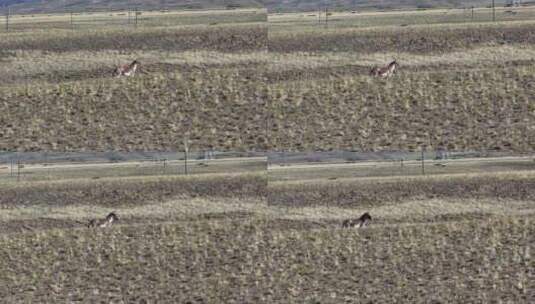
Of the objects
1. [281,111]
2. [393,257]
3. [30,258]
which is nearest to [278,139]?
[281,111]

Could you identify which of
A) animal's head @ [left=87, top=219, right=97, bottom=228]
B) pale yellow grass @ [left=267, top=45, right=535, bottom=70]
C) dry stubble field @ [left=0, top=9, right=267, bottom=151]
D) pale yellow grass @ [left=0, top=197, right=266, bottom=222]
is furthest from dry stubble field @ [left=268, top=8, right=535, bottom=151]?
animal's head @ [left=87, top=219, right=97, bottom=228]

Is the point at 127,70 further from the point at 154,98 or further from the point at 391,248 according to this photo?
the point at 391,248

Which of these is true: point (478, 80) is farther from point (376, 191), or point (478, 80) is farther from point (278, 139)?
point (376, 191)

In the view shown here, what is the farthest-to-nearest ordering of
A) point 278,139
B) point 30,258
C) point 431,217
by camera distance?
A: point 431,217, point 30,258, point 278,139

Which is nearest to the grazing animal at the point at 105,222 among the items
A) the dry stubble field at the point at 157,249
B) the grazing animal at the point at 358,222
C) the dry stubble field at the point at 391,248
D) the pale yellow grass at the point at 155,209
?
the dry stubble field at the point at 157,249

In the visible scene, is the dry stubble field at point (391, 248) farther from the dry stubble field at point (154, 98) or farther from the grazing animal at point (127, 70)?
the grazing animal at point (127, 70)

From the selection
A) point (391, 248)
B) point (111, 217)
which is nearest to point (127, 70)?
point (111, 217)

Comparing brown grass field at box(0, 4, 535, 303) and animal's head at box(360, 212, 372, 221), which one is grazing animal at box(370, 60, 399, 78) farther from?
animal's head at box(360, 212, 372, 221)
